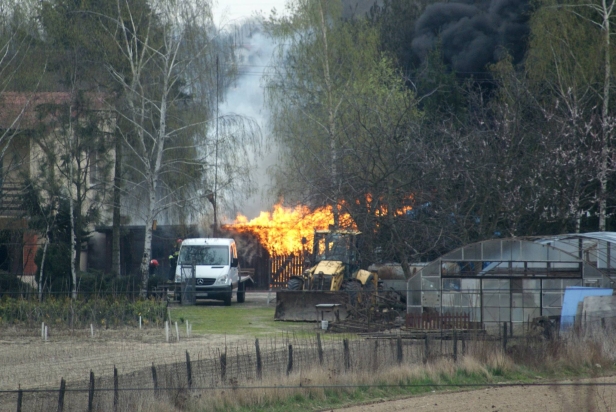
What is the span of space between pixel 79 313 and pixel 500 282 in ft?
37.8

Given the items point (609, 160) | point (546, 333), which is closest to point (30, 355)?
point (546, 333)

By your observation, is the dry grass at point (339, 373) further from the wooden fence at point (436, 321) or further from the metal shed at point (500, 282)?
the metal shed at point (500, 282)

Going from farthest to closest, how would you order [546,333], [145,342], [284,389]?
[145,342] → [546,333] → [284,389]

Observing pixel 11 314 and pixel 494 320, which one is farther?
pixel 11 314

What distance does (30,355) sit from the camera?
739 inches

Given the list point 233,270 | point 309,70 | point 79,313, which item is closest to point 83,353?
point 79,313

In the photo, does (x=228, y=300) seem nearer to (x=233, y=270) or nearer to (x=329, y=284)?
(x=233, y=270)

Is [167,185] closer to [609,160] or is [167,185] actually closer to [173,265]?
[173,265]

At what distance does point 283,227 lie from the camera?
41.3 metres

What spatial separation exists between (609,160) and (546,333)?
1576 centimetres

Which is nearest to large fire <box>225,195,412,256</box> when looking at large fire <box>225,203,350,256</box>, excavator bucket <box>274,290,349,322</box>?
large fire <box>225,203,350,256</box>

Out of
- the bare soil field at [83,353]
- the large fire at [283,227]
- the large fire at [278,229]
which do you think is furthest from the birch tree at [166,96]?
the bare soil field at [83,353]

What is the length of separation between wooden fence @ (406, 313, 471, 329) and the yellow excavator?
1811 millimetres

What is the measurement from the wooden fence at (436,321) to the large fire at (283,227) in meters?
11.3
